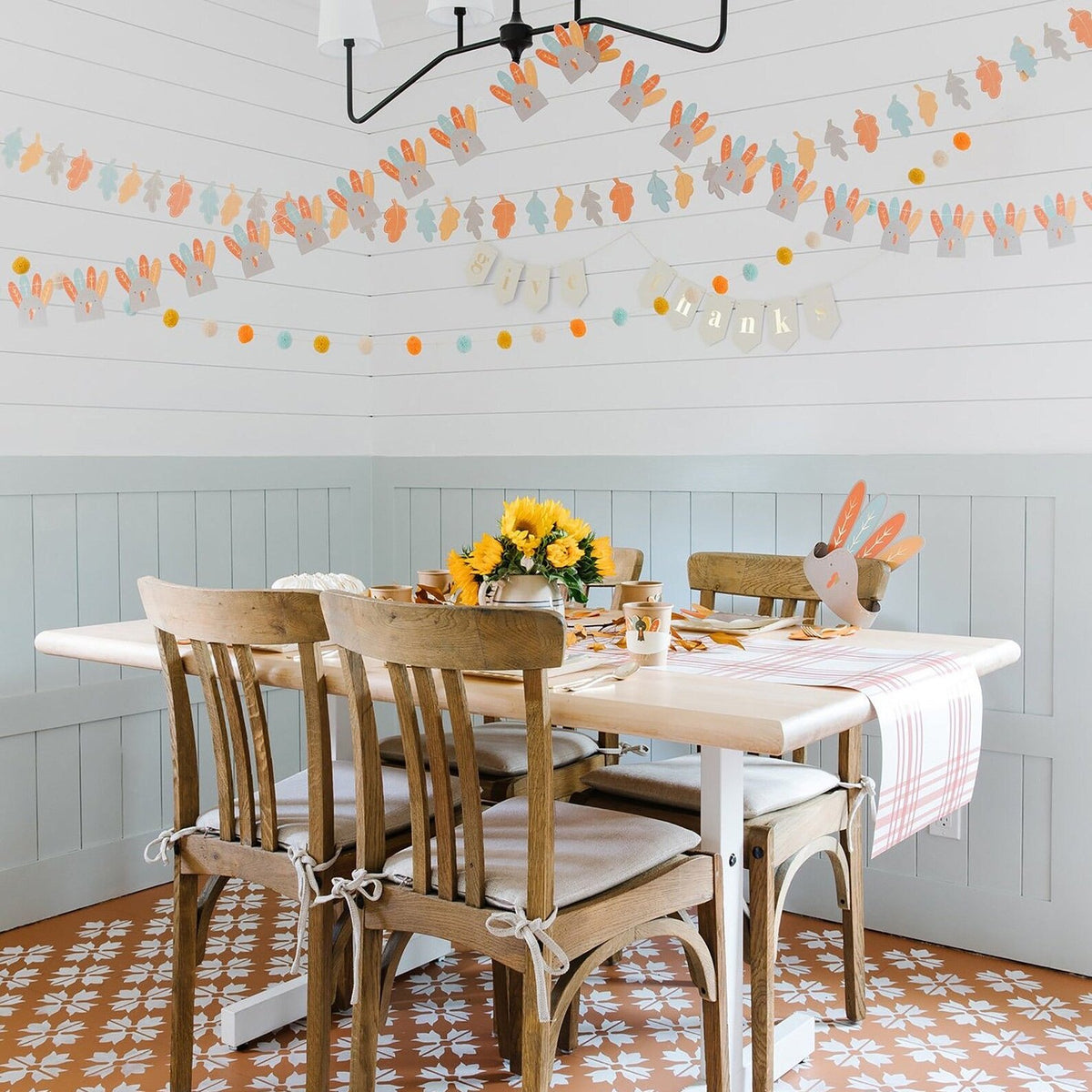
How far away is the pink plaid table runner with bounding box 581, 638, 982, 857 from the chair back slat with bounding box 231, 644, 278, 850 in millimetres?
664

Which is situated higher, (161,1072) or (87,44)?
(87,44)

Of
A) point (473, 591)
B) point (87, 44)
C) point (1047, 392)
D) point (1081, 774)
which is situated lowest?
point (1081, 774)

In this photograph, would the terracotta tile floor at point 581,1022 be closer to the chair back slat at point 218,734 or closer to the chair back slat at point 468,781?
the chair back slat at point 218,734

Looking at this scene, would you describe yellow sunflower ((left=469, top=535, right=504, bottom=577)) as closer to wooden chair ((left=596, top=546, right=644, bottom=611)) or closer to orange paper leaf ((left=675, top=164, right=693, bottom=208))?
wooden chair ((left=596, top=546, right=644, bottom=611))

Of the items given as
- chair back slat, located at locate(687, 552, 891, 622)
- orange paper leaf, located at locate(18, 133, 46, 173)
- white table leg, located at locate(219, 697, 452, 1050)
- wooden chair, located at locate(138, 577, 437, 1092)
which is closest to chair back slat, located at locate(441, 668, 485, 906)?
wooden chair, located at locate(138, 577, 437, 1092)

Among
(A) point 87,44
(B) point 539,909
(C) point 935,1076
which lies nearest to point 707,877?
(B) point 539,909

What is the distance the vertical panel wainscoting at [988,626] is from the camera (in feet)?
8.93

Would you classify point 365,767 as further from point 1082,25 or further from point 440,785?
point 1082,25

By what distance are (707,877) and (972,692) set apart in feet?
1.87

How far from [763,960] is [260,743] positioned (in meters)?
0.91

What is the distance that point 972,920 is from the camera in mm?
2871

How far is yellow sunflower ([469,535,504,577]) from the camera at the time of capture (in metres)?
2.14

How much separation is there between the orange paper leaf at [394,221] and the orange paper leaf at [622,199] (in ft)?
2.57

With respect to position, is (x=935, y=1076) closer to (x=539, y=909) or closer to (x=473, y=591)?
(x=539, y=909)
